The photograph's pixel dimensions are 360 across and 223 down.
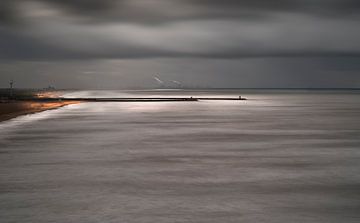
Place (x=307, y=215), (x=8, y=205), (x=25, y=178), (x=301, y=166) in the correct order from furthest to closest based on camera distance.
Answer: (x=301, y=166), (x=25, y=178), (x=8, y=205), (x=307, y=215)

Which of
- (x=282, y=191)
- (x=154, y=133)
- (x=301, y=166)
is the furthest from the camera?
(x=154, y=133)

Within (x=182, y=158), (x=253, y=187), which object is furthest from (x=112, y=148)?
(x=253, y=187)

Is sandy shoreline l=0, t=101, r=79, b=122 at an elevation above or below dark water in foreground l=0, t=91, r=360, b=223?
above

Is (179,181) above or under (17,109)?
under

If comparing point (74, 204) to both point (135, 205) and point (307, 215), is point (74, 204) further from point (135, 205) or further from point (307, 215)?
point (307, 215)

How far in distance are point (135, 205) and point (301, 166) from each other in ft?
27.4

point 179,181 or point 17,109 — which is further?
point 17,109

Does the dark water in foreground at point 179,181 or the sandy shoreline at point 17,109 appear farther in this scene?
the sandy shoreline at point 17,109

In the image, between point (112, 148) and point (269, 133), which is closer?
point (112, 148)

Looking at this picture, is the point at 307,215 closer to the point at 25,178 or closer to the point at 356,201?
the point at 356,201

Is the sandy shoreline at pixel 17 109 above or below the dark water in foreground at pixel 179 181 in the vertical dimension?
above

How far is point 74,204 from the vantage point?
442 inches

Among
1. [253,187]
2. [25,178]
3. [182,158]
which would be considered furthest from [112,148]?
[253,187]

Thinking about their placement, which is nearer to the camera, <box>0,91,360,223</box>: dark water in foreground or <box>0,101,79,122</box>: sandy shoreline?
<box>0,91,360,223</box>: dark water in foreground
